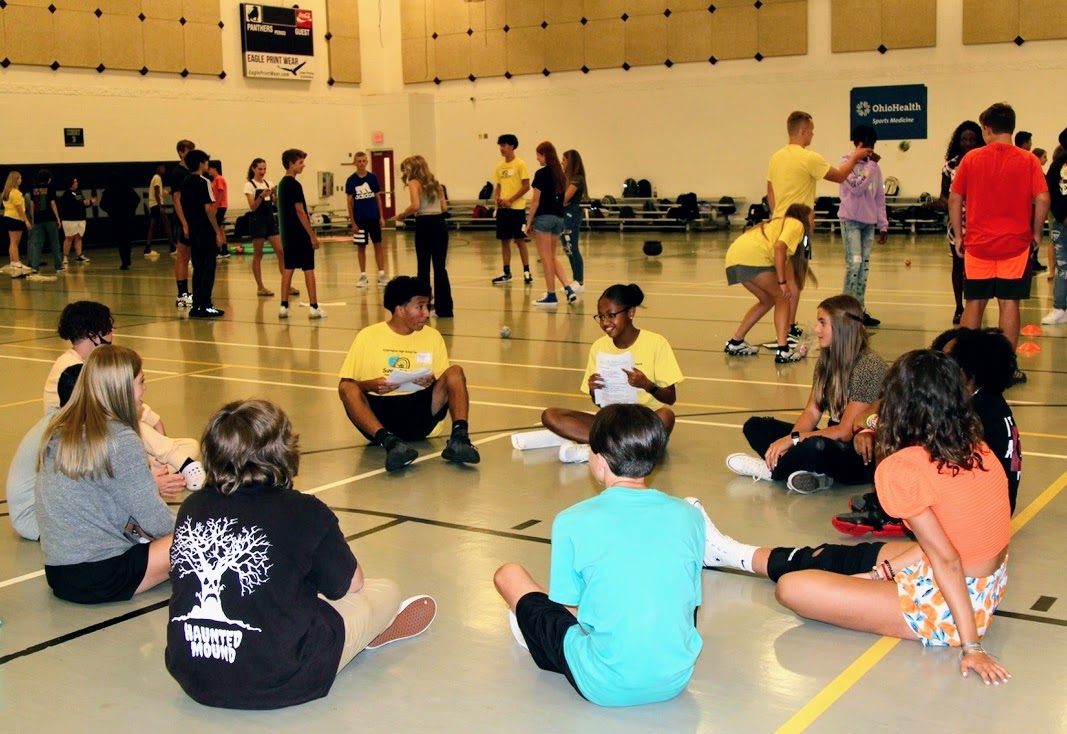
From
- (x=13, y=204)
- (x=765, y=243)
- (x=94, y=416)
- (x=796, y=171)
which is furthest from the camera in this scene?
(x=13, y=204)

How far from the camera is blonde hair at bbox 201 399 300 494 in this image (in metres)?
3.42

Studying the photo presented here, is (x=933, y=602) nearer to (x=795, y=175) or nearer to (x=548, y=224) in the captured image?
(x=795, y=175)

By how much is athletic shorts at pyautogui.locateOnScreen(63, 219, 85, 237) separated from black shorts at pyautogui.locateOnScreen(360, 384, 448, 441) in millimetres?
15164

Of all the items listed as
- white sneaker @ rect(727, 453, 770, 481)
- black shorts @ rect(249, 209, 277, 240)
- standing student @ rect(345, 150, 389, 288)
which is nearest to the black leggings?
white sneaker @ rect(727, 453, 770, 481)

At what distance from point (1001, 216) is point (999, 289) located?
1.70ft

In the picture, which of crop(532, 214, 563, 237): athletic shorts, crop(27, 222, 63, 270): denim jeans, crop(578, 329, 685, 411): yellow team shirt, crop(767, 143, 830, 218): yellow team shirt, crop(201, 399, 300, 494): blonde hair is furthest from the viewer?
crop(27, 222, 63, 270): denim jeans

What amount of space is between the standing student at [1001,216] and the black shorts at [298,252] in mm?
7085

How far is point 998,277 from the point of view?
845cm

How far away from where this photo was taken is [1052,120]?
2142 cm

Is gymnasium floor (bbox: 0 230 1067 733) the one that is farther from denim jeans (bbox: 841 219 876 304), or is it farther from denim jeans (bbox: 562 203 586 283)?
denim jeans (bbox: 562 203 586 283)

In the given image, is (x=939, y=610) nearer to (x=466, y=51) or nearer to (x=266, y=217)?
(x=266, y=217)

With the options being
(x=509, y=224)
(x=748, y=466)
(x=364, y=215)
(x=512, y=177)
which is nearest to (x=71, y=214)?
(x=364, y=215)

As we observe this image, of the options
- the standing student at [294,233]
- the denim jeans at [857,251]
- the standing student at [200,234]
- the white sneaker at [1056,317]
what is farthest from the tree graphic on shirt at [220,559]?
the standing student at [200,234]

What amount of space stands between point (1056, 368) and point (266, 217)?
10272 mm
